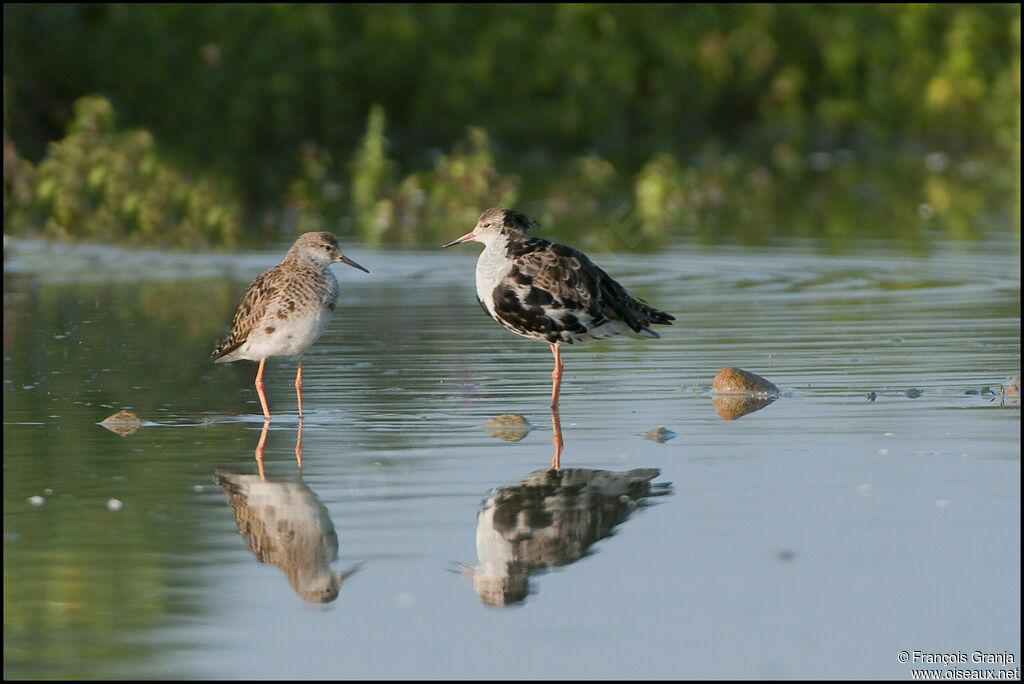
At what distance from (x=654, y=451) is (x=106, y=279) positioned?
33.4ft

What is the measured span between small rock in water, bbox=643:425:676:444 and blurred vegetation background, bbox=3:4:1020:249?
1150 cm

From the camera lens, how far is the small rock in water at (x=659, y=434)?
958cm

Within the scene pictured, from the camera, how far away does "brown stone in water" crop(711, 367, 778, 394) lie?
1084 cm

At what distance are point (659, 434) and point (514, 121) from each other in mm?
29432

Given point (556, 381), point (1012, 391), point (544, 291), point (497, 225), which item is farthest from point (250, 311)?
point (1012, 391)

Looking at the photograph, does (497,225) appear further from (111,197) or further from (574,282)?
(111,197)

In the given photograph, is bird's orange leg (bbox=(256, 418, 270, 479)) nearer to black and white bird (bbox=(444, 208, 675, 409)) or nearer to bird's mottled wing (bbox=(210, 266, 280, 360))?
bird's mottled wing (bbox=(210, 266, 280, 360))

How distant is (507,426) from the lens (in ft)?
32.8

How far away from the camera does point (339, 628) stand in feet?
21.3

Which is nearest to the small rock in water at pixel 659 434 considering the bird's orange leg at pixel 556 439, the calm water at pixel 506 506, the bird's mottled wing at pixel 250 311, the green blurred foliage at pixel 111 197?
the calm water at pixel 506 506

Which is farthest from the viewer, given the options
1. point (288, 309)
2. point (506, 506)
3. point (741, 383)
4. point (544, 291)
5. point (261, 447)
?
point (544, 291)

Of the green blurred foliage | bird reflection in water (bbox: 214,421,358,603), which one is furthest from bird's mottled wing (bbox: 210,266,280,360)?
the green blurred foliage

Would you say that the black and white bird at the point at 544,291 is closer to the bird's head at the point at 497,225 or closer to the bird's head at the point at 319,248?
the bird's head at the point at 497,225

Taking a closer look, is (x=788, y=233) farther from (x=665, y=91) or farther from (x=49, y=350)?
(x=665, y=91)
